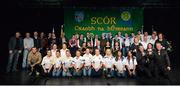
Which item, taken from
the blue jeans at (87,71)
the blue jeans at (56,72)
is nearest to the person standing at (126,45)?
the blue jeans at (87,71)

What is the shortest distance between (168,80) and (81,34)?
3.62 m

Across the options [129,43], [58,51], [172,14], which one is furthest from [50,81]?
[172,14]

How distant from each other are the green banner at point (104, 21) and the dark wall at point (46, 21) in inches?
13.2

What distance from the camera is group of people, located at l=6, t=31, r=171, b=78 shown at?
13539mm

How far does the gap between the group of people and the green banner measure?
23cm

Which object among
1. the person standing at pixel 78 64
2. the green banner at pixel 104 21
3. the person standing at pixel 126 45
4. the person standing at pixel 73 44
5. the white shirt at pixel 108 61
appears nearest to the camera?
the person standing at pixel 78 64

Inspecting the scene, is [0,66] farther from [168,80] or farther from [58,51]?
[168,80]

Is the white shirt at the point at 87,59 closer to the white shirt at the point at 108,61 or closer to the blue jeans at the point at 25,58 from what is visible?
the white shirt at the point at 108,61

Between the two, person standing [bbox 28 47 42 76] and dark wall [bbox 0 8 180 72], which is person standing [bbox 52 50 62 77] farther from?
dark wall [bbox 0 8 180 72]

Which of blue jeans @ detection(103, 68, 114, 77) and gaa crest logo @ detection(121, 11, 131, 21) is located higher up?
gaa crest logo @ detection(121, 11, 131, 21)

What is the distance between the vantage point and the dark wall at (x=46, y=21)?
47.5 feet

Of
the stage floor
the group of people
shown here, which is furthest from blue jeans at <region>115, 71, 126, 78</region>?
the stage floor

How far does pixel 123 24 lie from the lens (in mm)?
14547

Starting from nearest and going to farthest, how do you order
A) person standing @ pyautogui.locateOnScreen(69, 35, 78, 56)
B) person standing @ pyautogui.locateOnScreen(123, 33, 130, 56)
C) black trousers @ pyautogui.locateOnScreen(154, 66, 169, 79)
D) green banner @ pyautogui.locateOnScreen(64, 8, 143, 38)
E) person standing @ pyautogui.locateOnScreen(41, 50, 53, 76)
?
black trousers @ pyautogui.locateOnScreen(154, 66, 169, 79) < person standing @ pyautogui.locateOnScreen(41, 50, 53, 76) < person standing @ pyautogui.locateOnScreen(69, 35, 78, 56) < person standing @ pyautogui.locateOnScreen(123, 33, 130, 56) < green banner @ pyautogui.locateOnScreen(64, 8, 143, 38)
